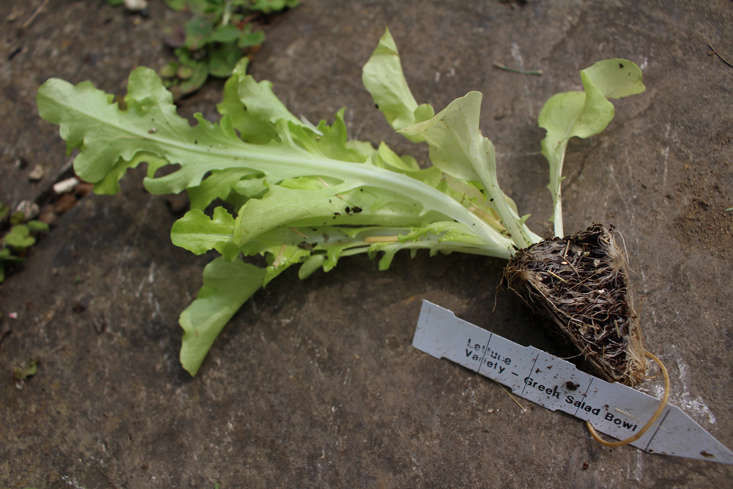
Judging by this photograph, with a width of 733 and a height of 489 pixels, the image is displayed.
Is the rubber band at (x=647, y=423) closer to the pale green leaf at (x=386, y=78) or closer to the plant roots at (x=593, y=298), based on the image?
the plant roots at (x=593, y=298)

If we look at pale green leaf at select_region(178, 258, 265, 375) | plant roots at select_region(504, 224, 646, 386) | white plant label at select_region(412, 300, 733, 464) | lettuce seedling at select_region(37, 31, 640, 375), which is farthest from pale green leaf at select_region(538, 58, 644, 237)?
pale green leaf at select_region(178, 258, 265, 375)

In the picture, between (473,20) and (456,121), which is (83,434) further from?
(473,20)

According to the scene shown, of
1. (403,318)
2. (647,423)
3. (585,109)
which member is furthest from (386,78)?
(647,423)

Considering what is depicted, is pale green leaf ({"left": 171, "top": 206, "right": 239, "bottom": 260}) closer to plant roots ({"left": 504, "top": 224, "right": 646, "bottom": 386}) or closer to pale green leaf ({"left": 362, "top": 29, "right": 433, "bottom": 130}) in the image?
pale green leaf ({"left": 362, "top": 29, "right": 433, "bottom": 130})

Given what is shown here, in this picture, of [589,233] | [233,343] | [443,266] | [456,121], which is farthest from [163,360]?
[589,233]

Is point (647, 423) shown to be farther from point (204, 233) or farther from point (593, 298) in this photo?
point (204, 233)
